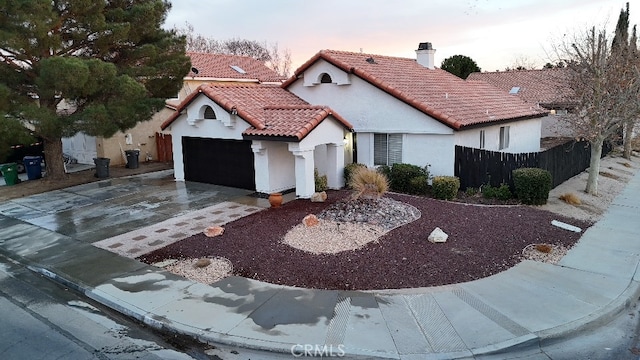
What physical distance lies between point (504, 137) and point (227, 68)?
17.7 metres

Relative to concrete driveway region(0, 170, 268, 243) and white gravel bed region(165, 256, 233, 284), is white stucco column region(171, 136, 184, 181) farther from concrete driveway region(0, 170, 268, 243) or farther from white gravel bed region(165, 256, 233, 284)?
white gravel bed region(165, 256, 233, 284)

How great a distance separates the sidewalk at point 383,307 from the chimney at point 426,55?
14033 mm

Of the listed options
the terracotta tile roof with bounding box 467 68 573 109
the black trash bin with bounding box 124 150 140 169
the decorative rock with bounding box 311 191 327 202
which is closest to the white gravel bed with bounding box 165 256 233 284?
the decorative rock with bounding box 311 191 327 202

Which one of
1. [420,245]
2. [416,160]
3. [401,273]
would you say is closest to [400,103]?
[416,160]

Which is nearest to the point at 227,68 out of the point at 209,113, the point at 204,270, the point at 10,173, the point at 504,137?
the point at 209,113

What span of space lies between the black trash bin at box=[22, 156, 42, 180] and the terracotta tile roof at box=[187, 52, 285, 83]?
9.09 meters

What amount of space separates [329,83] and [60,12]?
10.2 meters

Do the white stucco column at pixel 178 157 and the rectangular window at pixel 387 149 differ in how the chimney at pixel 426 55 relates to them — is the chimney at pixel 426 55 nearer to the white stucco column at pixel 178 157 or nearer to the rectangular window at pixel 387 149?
the rectangular window at pixel 387 149

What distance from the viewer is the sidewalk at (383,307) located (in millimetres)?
6457

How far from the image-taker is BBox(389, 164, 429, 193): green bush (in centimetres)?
1540

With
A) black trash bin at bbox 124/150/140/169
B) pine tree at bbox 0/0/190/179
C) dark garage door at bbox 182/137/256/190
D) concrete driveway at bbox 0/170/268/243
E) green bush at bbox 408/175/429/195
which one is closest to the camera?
concrete driveway at bbox 0/170/268/243

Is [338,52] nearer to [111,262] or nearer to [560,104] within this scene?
[111,262]

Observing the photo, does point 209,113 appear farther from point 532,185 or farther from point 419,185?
point 532,185

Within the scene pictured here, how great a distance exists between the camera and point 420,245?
1006cm
